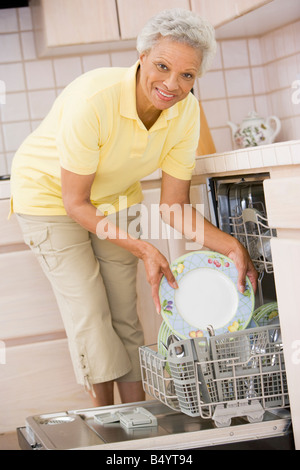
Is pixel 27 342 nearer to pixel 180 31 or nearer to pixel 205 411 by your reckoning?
pixel 205 411

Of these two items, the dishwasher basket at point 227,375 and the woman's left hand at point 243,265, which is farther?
the woman's left hand at point 243,265

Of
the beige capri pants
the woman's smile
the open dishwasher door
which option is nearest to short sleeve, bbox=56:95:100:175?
the woman's smile

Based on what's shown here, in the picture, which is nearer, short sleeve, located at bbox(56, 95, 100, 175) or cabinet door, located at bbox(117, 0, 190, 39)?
short sleeve, located at bbox(56, 95, 100, 175)

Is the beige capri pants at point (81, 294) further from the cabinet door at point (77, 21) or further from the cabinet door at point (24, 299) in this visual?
the cabinet door at point (77, 21)

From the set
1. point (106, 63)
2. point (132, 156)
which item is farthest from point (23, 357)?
point (106, 63)

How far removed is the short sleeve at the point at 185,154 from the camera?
1.64 metres

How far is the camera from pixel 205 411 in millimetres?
1349

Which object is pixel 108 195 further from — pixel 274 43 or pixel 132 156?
pixel 274 43

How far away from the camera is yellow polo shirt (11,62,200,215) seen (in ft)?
4.74

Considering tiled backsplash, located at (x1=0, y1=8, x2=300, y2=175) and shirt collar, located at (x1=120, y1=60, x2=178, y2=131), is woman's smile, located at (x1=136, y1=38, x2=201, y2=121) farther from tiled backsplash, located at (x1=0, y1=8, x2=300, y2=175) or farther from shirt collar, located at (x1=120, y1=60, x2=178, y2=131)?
tiled backsplash, located at (x1=0, y1=8, x2=300, y2=175)

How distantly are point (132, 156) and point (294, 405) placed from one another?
676 millimetres

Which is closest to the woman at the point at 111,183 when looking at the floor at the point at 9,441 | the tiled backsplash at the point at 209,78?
the floor at the point at 9,441

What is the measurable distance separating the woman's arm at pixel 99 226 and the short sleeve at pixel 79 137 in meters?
0.03

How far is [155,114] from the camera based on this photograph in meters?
1.54
